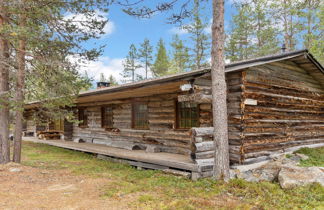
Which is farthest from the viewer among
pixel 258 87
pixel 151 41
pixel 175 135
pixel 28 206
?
pixel 151 41

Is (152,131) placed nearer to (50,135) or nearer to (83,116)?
(83,116)

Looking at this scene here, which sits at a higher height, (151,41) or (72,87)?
(151,41)

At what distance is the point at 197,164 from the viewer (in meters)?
6.42

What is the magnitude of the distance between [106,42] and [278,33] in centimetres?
2000

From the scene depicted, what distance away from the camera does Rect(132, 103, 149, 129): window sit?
36.3ft

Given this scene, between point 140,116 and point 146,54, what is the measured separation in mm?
25986

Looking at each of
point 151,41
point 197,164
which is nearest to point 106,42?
point 197,164

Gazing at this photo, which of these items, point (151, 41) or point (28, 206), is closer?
point (28, 206)

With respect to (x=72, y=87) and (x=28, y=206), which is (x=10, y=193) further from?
(x=72, y=87)

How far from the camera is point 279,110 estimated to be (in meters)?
8.96

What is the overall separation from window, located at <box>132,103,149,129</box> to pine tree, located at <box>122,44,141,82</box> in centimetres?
2608

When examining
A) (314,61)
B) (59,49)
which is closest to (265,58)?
(314,61)

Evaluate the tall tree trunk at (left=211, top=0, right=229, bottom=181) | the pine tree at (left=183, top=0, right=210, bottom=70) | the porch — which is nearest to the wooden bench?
the porch

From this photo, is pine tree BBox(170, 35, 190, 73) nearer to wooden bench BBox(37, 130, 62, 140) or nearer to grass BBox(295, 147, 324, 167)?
wooden bench BBox(37, 130, 62, 140)
